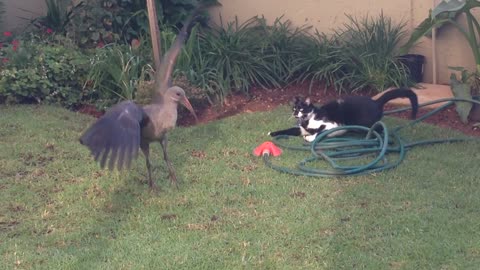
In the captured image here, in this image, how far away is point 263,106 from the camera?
937 centimetres

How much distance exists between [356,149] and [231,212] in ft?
6.01

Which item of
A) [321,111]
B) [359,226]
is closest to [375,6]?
[321,111]

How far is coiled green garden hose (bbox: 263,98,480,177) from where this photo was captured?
6.77 metres

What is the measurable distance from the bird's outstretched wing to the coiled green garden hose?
5.58 feet

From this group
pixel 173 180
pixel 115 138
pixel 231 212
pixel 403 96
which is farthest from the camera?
pixel 403 96

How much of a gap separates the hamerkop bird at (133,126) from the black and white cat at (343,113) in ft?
5.36

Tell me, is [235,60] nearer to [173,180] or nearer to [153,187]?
[173,180]

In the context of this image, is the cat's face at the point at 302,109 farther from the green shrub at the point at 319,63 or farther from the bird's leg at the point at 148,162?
the bird's leg at the point at 148,162

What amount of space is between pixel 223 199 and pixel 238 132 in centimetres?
201

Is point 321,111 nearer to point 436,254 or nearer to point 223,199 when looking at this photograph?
point 223,199

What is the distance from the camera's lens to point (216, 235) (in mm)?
5566

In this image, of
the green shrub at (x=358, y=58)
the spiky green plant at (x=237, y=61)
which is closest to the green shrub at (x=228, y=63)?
the spiky green plant at (x=237, y=61)

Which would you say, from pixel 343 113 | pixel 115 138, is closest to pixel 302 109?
pixel 343 113

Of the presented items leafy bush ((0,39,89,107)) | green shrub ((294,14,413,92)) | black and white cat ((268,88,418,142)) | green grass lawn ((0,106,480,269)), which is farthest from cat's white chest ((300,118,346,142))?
leafy bush ((0,39,89,107))
